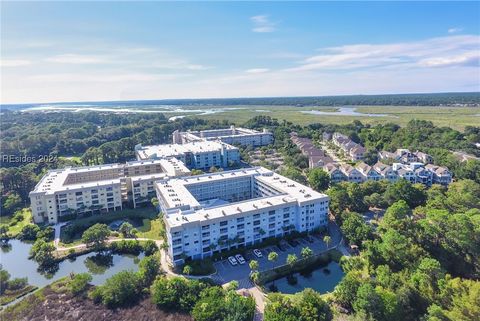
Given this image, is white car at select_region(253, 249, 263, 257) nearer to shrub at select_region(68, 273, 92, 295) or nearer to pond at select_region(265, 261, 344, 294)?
pond at select_region(265, 261, 344, 294)

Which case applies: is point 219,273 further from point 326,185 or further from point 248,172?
point 326,185

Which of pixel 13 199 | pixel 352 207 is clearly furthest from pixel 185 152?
pixel 352 207

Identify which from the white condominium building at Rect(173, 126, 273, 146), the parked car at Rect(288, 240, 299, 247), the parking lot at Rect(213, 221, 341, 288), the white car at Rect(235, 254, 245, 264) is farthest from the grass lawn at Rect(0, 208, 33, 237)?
the white condominium building at Rect(173, 126, 273, 146)

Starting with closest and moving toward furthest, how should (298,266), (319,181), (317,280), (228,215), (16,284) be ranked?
1. (16,284)
2. (317,280)
3. (298,266)
4. (228,215)
5. (319,181)

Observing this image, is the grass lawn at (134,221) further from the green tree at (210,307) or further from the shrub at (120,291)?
the green tree at (210,307)

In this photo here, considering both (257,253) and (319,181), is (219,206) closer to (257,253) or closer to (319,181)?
(257,253)

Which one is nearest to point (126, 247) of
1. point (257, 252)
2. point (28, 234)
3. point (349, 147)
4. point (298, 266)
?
point (28, 234)
